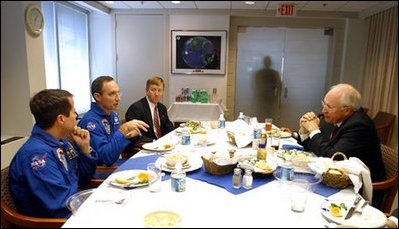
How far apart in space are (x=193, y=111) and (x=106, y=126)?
2.57 meters

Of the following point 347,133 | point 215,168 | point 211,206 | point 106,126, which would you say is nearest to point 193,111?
point 106,126

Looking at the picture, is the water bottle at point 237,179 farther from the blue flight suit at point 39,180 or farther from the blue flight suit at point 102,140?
the blue flight suit at point 102,140

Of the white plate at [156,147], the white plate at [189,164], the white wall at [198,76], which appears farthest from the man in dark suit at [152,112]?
the white wall at [198,76]

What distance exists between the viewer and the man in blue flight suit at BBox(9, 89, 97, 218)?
1.23 m

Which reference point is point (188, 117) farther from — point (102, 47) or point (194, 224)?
point (194, 224)

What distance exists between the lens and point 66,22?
14.4 feet

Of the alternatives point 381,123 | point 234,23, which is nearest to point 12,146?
point 234,23

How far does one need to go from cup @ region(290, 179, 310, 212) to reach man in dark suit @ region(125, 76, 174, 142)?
1607mm

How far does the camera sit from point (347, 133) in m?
1.72

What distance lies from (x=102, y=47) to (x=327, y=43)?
390 centimetres

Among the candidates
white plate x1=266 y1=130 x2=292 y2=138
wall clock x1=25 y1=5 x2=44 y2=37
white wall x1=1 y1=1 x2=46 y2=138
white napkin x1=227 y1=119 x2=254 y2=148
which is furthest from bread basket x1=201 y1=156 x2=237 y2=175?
wall clock x1=25 y1=5 x2=44 y2=37

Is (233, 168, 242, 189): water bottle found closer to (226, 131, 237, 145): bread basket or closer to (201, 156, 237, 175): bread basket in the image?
(201, 156, 237, 175): bread basket

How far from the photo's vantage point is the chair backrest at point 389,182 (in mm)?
1628

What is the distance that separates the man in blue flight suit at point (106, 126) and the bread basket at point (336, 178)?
1.16m
